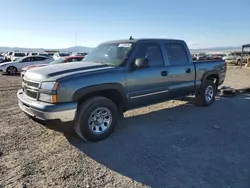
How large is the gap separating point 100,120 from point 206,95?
3.97m

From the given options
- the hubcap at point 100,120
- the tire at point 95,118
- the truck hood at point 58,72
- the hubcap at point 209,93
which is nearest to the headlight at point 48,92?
the truck hood at point 58,72

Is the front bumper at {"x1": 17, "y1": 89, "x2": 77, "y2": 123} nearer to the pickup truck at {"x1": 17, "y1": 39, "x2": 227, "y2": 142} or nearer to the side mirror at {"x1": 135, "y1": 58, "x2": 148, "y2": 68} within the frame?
the pickup truck at {"x1": 17, "y1": 39, "x2": 227, "y2": 142}

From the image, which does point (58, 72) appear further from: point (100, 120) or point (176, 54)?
point (176, 54)

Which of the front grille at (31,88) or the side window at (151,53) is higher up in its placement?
the side window at (151,53)

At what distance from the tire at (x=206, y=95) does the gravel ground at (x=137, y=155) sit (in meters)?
A: 1.16

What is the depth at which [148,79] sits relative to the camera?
16.9 feet

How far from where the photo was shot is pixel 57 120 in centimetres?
394

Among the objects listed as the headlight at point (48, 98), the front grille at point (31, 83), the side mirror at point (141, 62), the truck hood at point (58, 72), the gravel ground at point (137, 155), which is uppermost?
the side mirror at point (141, 62)

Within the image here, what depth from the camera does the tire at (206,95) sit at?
7.05 meters

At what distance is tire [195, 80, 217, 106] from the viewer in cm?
705

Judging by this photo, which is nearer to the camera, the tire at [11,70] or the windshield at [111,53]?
the windshield at [111,53]

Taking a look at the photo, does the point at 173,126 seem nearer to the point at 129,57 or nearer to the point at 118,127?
the point at 118,127

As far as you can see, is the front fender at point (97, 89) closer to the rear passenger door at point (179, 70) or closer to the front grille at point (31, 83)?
the front grille at point (31, 83)

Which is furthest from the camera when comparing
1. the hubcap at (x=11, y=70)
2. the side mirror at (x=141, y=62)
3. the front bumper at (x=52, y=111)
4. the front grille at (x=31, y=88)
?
the hubcap at (x=11, y=70)
